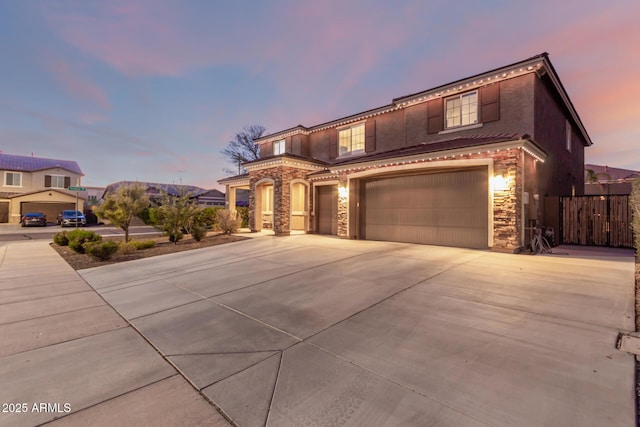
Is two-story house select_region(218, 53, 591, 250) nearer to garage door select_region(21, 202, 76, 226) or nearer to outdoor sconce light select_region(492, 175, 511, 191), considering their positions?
outdoor sconce light select_region(492, 175, 511, 191)

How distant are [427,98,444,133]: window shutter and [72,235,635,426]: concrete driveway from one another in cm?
817

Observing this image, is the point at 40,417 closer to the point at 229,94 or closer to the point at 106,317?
the point at 106,317

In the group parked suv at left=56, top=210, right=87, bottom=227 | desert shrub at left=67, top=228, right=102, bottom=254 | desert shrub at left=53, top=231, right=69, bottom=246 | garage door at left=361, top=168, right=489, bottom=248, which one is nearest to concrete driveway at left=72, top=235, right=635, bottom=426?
garage door at left=361, top=168, right=489, bottom=248

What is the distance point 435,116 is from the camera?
41.6ft

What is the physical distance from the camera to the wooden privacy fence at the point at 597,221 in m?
10.0

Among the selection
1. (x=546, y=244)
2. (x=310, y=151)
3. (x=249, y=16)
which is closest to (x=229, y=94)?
(x=310, y=151)

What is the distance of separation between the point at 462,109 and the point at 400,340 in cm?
1255

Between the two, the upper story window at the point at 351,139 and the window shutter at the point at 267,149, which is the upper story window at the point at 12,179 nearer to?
the window shutter at the point at 267,149

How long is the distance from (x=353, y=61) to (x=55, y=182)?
42.0 metres

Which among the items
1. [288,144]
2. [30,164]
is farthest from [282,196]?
[30,164]

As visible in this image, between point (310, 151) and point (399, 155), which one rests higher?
point (310, 151)

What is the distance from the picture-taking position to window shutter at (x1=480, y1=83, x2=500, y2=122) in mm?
10977

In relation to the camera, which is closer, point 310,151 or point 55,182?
point 310,151

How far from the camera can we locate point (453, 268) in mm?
6641
